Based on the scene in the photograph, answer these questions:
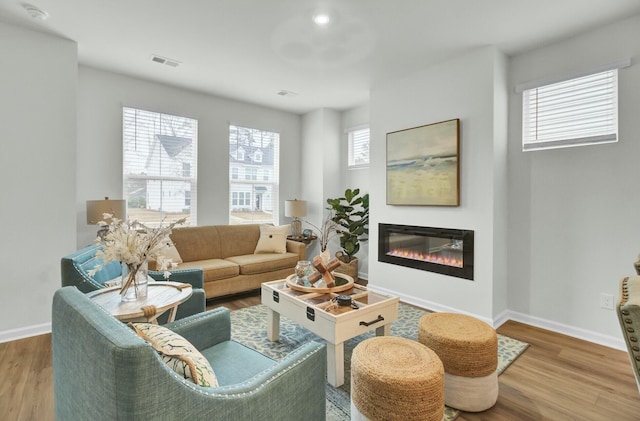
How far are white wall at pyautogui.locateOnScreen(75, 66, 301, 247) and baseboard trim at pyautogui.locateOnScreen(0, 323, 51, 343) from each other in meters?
0.99

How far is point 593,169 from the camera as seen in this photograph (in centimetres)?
276

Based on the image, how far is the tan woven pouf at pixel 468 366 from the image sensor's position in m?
1.81

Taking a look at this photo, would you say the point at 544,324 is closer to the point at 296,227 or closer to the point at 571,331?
the point at 571,331

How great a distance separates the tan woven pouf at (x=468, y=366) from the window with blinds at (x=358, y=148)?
11.1ft

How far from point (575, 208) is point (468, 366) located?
2.01 metres

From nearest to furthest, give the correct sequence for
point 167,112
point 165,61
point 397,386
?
point 397,386
point 165,61
point 167,112

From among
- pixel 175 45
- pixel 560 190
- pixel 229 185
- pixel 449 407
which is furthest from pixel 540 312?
pixel 175 45

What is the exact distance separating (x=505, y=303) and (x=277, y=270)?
2683 mm

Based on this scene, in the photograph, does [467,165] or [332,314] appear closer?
[332,314]

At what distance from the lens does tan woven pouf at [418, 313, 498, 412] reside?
1813mm

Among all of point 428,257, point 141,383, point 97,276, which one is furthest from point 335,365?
Result: point 428,257

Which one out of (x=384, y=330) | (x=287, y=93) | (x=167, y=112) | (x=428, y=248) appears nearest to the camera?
(x=384, y=330)

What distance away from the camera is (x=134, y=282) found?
6.06 feet

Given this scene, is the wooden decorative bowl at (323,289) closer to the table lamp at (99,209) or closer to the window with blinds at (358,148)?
the table lamp at (99,209)
